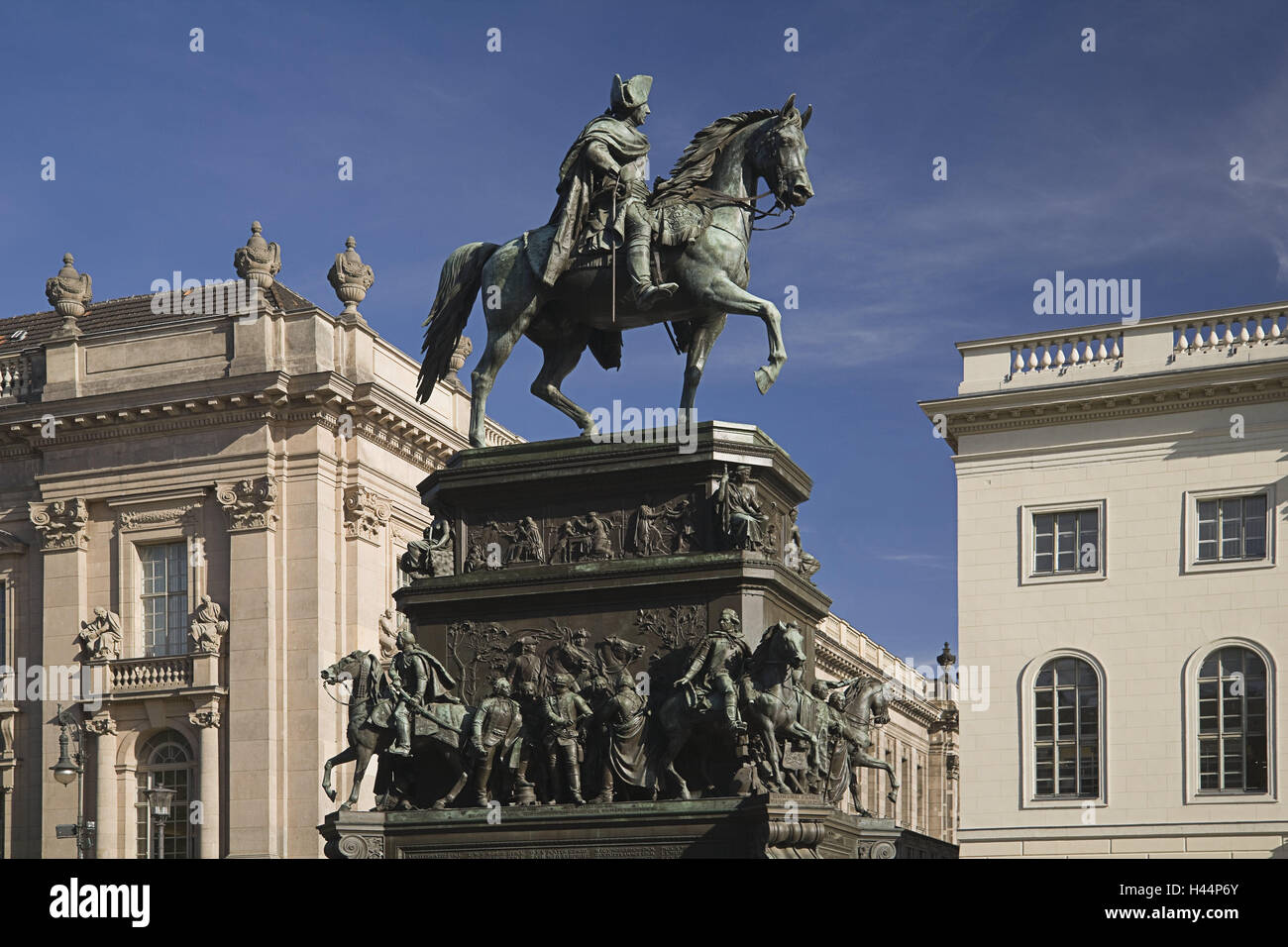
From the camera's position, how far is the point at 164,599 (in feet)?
155

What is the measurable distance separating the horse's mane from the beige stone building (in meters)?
29.2

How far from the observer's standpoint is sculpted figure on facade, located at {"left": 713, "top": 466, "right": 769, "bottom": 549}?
Result: 51.3 ft

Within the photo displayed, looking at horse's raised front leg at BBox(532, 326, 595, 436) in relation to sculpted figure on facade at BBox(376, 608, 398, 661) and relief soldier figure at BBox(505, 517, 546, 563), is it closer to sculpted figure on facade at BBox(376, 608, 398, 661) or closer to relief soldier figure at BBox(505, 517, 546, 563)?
relief soldier figure at BBox(505, 517, 546, 563)

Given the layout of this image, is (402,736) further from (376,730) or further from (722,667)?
(722,667)

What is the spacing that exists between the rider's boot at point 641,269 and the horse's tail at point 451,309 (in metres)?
1.73

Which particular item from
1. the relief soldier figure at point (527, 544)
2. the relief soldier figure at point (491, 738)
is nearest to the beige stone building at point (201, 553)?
the relief soldier figure at point (527, 544)

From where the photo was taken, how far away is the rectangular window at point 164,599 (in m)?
47.0

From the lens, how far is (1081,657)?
44.4 m

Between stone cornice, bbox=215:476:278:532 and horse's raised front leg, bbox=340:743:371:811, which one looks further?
stone cornice, bbox=215:476:278:532

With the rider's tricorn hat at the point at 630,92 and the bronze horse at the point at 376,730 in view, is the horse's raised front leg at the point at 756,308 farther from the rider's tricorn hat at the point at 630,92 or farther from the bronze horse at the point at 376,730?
the bronze horse at the point at 376,730

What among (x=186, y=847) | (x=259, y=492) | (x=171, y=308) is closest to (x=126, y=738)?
(x=186, y=847)

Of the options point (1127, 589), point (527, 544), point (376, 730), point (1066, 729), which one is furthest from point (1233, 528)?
point (376, 730)

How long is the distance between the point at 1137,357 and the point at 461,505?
3185cm

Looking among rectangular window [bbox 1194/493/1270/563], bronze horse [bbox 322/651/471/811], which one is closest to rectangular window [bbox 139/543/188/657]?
rectangular window [bbox 1194/493/1270/563]
